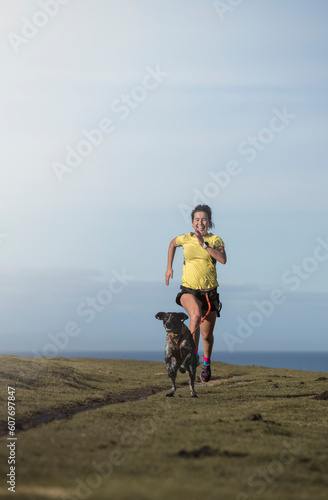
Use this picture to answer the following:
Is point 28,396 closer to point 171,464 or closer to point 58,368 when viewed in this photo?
point 58,368

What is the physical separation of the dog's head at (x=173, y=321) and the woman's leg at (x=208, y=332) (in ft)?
4.71

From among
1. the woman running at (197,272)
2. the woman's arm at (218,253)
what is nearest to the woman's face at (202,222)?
the woman running at (197,272)

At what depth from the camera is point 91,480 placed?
670 centimetres

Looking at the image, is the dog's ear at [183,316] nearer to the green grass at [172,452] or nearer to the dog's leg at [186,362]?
the dog's leg at [186,362]

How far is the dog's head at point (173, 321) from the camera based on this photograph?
1588 centimetres

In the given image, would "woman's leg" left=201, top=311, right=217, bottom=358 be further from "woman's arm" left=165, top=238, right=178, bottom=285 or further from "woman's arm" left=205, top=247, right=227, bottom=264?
"woman's arm" left=205, top=247, right=227, bottom=264

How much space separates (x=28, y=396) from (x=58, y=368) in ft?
27.2

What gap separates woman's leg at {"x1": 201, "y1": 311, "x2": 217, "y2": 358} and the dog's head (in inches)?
56.5

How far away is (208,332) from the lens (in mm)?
17484

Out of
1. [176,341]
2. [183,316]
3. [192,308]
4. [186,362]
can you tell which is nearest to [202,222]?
[192,308]

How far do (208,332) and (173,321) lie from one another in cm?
204

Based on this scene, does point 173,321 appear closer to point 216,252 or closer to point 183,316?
point 183,316

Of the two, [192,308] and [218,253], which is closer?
[218,253]

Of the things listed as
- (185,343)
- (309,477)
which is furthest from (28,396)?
(309,477)
